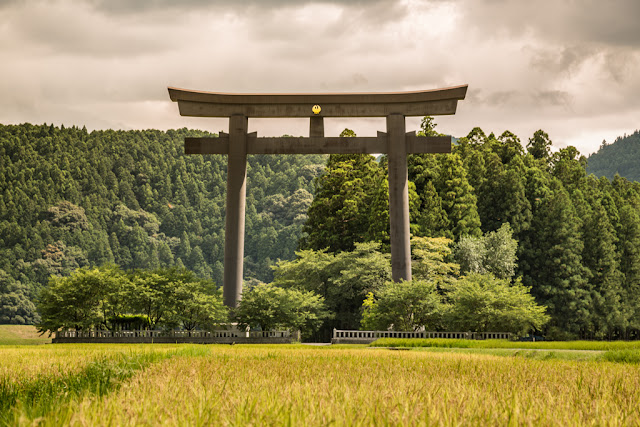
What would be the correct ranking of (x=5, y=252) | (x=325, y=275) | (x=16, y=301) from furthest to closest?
1. (x=5, y=252)
2. (x=16, y=301)
3. (x=325, y=275)

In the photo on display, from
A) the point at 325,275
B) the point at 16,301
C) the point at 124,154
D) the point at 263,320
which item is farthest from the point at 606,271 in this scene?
the point at 124,154

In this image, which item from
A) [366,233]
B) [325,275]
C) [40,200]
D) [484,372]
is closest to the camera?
[484,372]

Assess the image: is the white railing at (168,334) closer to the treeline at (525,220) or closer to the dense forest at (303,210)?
the dense forest at (303,210)

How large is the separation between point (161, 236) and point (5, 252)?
32.2 metres

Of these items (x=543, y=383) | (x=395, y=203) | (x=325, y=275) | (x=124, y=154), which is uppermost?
(x=124, y=154)

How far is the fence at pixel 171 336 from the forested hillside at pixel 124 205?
66979 millimetres

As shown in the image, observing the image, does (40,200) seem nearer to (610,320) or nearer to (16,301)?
(16,301)

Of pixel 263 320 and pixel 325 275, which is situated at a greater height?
pixel 325 275

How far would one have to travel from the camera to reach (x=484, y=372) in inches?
296

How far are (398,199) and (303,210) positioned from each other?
314ft

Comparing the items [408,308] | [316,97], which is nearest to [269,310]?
[408,308]

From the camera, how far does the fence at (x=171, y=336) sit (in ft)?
92.0

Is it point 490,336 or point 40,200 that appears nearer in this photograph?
point 490,336

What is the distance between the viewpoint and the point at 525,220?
48.9m
